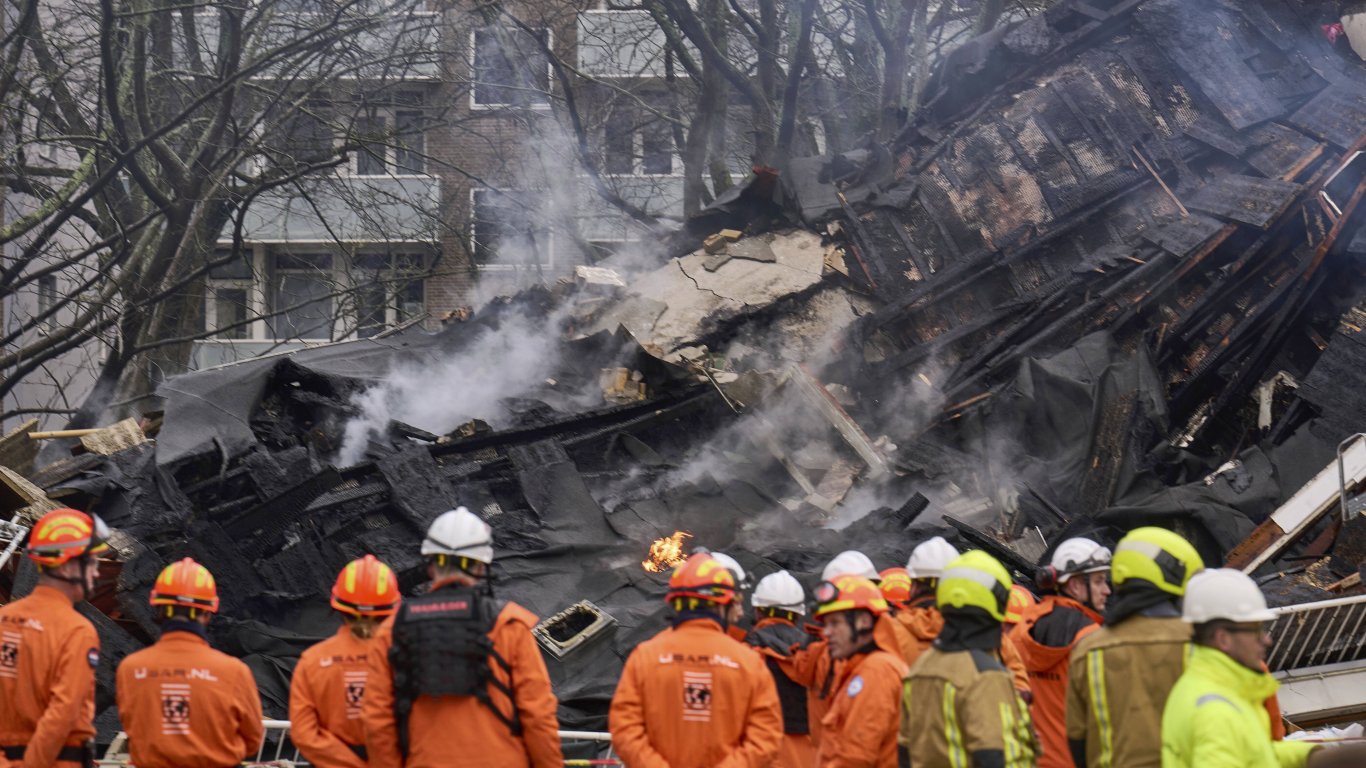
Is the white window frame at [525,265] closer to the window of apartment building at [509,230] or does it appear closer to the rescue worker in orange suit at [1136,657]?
the window of apartment building at [509,230]

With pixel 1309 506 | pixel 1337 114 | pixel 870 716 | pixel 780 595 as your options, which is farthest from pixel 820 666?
pixel 1337 114

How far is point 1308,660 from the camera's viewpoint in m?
8.13

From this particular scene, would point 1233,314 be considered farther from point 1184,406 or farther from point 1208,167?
Result: point 1208,167

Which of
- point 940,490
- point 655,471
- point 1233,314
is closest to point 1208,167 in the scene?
point 1233,314

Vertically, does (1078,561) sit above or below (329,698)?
above

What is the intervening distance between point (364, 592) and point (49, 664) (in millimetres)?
1286

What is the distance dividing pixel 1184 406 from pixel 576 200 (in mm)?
15030

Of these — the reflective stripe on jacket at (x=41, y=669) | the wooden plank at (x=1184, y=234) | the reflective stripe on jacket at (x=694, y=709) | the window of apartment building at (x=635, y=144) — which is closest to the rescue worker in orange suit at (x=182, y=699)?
the reflective stripe on jacket at (x=41, y=669)

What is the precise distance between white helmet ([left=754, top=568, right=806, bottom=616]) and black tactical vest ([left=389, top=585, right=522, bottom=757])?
7.31 ft

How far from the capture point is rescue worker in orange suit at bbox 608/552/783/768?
5047mm

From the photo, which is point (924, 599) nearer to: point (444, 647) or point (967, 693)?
point (967, 693)

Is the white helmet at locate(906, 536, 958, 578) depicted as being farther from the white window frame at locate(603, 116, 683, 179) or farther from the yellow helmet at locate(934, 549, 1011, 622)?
the white window frame at locate(603, 116, 683, 179)

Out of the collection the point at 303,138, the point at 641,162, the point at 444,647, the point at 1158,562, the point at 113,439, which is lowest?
the point at 444,647

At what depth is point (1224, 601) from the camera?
12.7 ft
